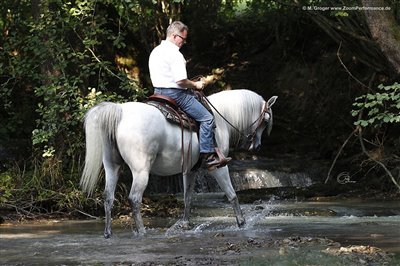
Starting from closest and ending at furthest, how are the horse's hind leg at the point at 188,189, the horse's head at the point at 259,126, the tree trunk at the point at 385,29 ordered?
1. the horse's hind leg at the point at 188,189
2. the horse's head at the point at 259,126
3. the tree trunk at the point at 385,29

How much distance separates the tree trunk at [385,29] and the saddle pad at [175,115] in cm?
375

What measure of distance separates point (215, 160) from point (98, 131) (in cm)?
167

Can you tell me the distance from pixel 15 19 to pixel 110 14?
4108mm

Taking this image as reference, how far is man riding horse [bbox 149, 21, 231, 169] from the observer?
970cm

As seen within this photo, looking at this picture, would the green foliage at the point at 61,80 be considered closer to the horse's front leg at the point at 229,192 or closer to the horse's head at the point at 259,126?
the horse's head at the point at 259,126

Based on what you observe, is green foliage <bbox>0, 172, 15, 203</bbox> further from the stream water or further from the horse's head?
the horse's head

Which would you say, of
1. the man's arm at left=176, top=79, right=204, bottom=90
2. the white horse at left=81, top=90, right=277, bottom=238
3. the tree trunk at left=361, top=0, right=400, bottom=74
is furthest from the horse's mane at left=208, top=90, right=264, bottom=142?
the tree trunk at left=361, top=0, right=400, bottom=74

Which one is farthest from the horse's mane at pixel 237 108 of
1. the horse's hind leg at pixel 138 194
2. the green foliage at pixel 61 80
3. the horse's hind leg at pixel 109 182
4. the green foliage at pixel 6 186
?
the green foliage at pixel 6 186

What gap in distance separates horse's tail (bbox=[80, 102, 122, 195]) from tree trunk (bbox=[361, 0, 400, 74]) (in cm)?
474

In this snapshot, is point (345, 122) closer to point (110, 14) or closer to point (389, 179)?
point (389, 179)

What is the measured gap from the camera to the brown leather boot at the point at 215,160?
394 inches

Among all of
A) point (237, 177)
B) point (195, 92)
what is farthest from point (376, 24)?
point (237, 177)

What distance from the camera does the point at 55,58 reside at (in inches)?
528

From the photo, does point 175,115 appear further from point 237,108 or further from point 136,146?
point 237,108
